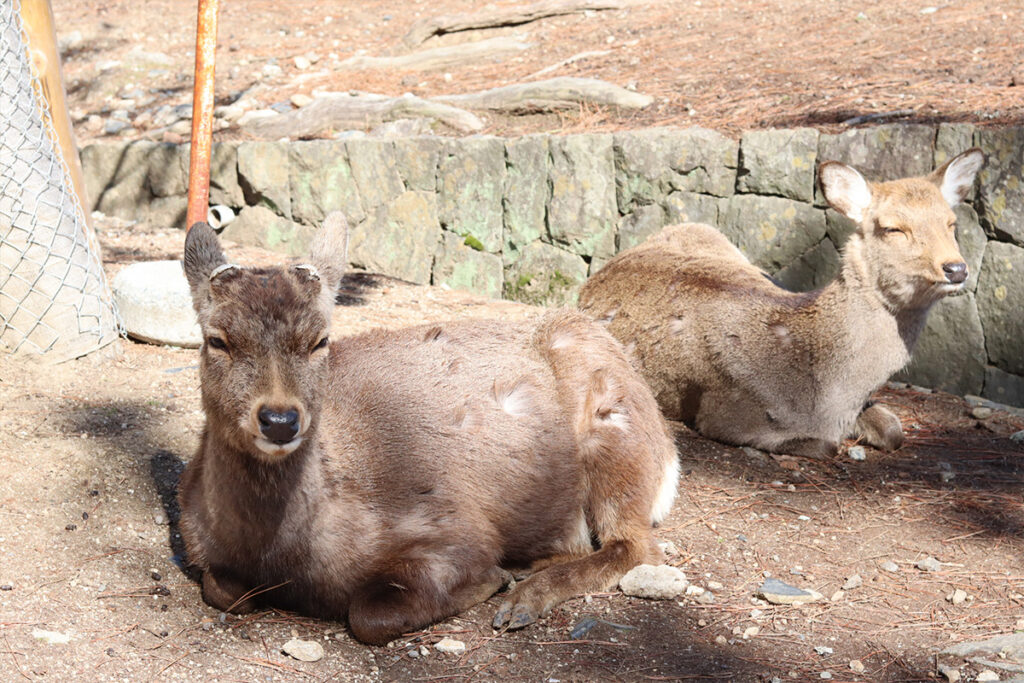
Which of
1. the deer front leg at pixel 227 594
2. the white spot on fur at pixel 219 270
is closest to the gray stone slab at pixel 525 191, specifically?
the white spot on fur at pixel 219 270

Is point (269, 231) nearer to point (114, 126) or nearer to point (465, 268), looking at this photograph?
point (465, 268)

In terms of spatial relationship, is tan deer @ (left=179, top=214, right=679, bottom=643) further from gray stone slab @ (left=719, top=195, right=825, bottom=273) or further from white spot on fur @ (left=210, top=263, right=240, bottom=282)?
gray stone slab @ (left=719, top=195, right=825, bottom=273)

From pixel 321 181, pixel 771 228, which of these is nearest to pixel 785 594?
pixel 771 228

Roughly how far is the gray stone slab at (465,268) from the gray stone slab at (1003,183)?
4.12m

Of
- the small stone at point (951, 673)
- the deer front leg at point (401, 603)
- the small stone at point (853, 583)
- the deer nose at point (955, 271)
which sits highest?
the deer nose at point (955, 271)

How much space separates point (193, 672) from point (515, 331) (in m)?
2.22

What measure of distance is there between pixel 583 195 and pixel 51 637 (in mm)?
5966

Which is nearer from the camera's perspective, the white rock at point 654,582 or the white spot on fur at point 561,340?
the white rock at point 654,582

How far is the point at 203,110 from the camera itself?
705cm

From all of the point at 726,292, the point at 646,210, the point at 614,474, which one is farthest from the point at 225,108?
the point at 614,474

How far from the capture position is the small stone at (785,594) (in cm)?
431

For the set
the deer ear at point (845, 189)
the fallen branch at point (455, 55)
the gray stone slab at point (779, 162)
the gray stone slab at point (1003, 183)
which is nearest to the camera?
the deer ear at point (845, 189)

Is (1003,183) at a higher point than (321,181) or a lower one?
higher

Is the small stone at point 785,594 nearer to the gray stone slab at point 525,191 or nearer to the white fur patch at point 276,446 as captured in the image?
the white fur patch at point 276,446
